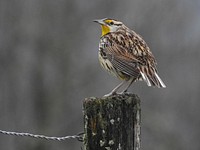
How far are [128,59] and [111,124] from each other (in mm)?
1948

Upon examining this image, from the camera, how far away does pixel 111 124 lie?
5656 millimetres

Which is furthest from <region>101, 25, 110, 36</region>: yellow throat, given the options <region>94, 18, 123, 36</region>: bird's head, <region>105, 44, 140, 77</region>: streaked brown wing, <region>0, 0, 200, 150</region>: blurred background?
<region>0, 0, 200, 150</region>: blurred background

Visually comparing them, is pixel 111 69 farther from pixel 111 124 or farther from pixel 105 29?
pixel 111 124

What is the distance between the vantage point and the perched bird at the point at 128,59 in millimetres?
7409

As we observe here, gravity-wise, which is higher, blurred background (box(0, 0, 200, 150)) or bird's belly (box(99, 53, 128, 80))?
blurred background (box(0, 0, 200, 150))

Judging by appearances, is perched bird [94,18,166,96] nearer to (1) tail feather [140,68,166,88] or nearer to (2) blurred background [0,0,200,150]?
(1) tail feather [140,68,166,88]

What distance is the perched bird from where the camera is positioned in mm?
7409

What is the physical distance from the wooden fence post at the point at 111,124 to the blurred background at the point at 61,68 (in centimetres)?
1338

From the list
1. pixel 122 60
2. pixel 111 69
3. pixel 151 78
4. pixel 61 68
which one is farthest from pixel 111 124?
pixel 61 68

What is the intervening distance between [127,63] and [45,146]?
13.1 meters

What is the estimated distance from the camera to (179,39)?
23438mm

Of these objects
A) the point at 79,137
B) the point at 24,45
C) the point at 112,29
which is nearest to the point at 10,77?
the point at 24,45

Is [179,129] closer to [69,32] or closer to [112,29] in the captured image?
[69,32]

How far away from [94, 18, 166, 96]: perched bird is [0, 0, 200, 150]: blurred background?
11249mm
